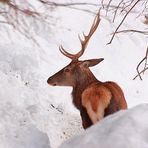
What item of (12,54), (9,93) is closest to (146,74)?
(12,54)

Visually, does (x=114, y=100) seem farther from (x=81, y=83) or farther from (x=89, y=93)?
(x=81, y=83)

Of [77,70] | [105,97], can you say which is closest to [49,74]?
[77,70]

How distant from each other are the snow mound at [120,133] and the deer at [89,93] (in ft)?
6.98

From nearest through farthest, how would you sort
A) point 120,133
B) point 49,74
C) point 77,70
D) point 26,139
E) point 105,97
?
point 120,133, point 105,97, point 26,139, point 77,70, point 49,74

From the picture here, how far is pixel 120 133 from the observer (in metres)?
2.42

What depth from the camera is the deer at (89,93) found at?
4.78m

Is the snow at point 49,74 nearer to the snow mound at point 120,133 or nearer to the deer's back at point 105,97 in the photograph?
the snow mound at point 120,133

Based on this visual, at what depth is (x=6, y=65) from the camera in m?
7.15

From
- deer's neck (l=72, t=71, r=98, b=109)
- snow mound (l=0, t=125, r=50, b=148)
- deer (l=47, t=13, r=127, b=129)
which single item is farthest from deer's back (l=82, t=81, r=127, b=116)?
snow mound (l=0, t=125, r=50, b=148)

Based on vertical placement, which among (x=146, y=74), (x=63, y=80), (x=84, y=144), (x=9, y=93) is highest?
(x=84, y=144)

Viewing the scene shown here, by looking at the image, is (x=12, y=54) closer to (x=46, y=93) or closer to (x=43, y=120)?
(x=46, y=93)

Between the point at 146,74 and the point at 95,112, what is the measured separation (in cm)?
457

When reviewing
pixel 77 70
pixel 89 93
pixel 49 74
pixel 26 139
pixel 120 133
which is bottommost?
pixel 49 74

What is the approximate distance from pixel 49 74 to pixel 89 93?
2.72 metres
